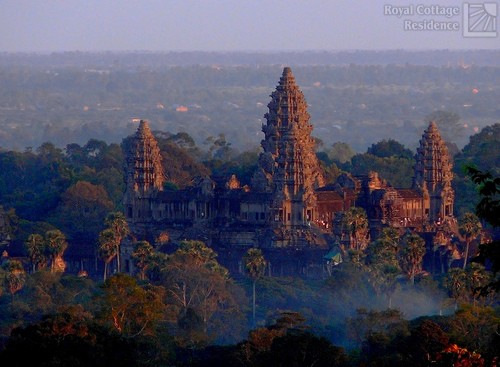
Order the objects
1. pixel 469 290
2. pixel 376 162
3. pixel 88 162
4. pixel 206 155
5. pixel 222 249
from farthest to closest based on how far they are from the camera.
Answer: pixel 206 155, pixel 88 162, pixel 376 162, pixel 222 249, pixel 469 290

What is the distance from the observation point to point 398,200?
9169 cm

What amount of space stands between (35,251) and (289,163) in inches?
469

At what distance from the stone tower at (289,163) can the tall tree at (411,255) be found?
9.14 meters

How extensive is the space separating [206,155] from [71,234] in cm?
4251

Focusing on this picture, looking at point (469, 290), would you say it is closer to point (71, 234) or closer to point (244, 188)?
point (244, 188)

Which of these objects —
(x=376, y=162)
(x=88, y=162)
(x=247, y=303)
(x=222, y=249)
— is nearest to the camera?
(x=247, y=303)

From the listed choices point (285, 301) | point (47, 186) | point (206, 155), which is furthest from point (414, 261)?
point (206, 155)

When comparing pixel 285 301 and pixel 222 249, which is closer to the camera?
pixel 285 301

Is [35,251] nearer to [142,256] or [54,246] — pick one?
[54,246]

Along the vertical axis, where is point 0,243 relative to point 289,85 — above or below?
below

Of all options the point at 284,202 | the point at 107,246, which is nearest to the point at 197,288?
the point at 107,246

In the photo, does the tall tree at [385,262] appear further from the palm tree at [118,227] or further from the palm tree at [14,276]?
the palm tree at [14,276]

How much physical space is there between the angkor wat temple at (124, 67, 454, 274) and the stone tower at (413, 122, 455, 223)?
4 centimetres

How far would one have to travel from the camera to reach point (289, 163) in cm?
9019
